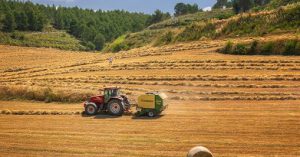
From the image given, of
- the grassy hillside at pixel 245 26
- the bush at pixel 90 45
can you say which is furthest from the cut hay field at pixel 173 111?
the bush at pixel 90 45

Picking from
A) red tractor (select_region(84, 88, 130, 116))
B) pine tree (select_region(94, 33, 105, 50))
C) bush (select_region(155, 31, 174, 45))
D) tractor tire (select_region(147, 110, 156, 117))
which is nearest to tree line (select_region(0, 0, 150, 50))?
pine tree (select_region(94, 33, 105, 50))

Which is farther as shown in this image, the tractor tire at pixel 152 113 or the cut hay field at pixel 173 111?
the tractor tire at pixel 152 113

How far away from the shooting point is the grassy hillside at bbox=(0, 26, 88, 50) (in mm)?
121500

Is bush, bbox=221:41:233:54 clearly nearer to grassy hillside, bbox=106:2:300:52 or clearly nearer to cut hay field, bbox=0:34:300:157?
cut hay field, bbox=0:34:300:157

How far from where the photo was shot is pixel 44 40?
137000 millimetres

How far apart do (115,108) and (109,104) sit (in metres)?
0.53

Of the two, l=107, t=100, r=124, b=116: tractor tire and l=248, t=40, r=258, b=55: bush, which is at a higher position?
l=248, t=40, r=258, b=55: bush

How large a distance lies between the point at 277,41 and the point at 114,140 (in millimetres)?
34002

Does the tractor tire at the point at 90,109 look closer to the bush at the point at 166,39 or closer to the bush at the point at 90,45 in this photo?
the bush at the point at 166,39

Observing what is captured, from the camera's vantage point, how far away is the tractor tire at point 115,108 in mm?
30438

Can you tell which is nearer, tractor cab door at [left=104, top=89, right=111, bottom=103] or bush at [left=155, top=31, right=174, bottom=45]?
tractor cab door at [left=104, top=89, right=111, bottom=103]

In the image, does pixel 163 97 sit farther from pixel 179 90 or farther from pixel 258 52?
pixel 258 52

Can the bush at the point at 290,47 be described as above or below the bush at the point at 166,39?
below

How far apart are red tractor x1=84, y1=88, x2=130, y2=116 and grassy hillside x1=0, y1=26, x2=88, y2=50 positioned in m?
89.1
